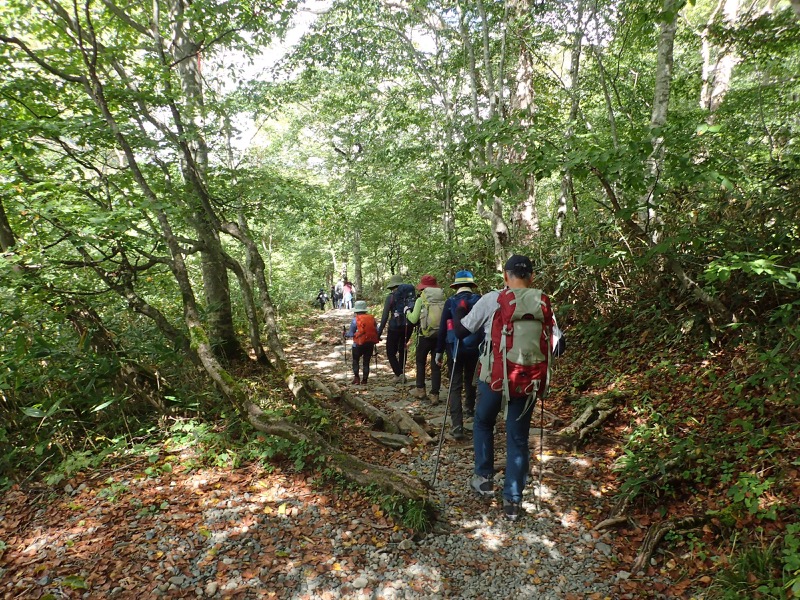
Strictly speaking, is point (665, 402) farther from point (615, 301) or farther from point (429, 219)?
point (429, 219)

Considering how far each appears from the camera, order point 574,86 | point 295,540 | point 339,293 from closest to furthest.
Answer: point 295,540, point 574,86, point 339,293

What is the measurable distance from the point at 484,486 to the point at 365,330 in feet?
15.2

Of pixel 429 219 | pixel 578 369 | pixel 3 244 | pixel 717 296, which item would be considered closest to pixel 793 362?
pixel 717 296

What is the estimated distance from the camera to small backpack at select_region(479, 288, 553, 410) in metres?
3.73

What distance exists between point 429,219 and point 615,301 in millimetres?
10120

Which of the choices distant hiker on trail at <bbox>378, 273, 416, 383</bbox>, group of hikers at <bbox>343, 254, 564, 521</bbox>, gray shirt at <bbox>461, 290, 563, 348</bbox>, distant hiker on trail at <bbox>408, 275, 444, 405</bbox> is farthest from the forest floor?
distant hiker on trail at <bbox>378, 273, 416, 383</bbox>

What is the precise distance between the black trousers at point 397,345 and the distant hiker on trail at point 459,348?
8.09ft

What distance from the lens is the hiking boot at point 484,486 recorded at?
4227 mm

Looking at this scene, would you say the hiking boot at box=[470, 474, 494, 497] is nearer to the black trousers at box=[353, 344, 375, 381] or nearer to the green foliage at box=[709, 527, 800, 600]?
the green foliage at box=[709, 527, 800, 600]

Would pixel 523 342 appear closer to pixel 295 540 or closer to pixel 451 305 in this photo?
pixel 451 305

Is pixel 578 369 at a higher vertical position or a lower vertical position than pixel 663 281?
lower

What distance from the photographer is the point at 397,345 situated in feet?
28.9

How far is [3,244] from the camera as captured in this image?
5.45 metres

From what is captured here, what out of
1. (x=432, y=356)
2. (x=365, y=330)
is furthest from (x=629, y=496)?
(x=365, y=330)
